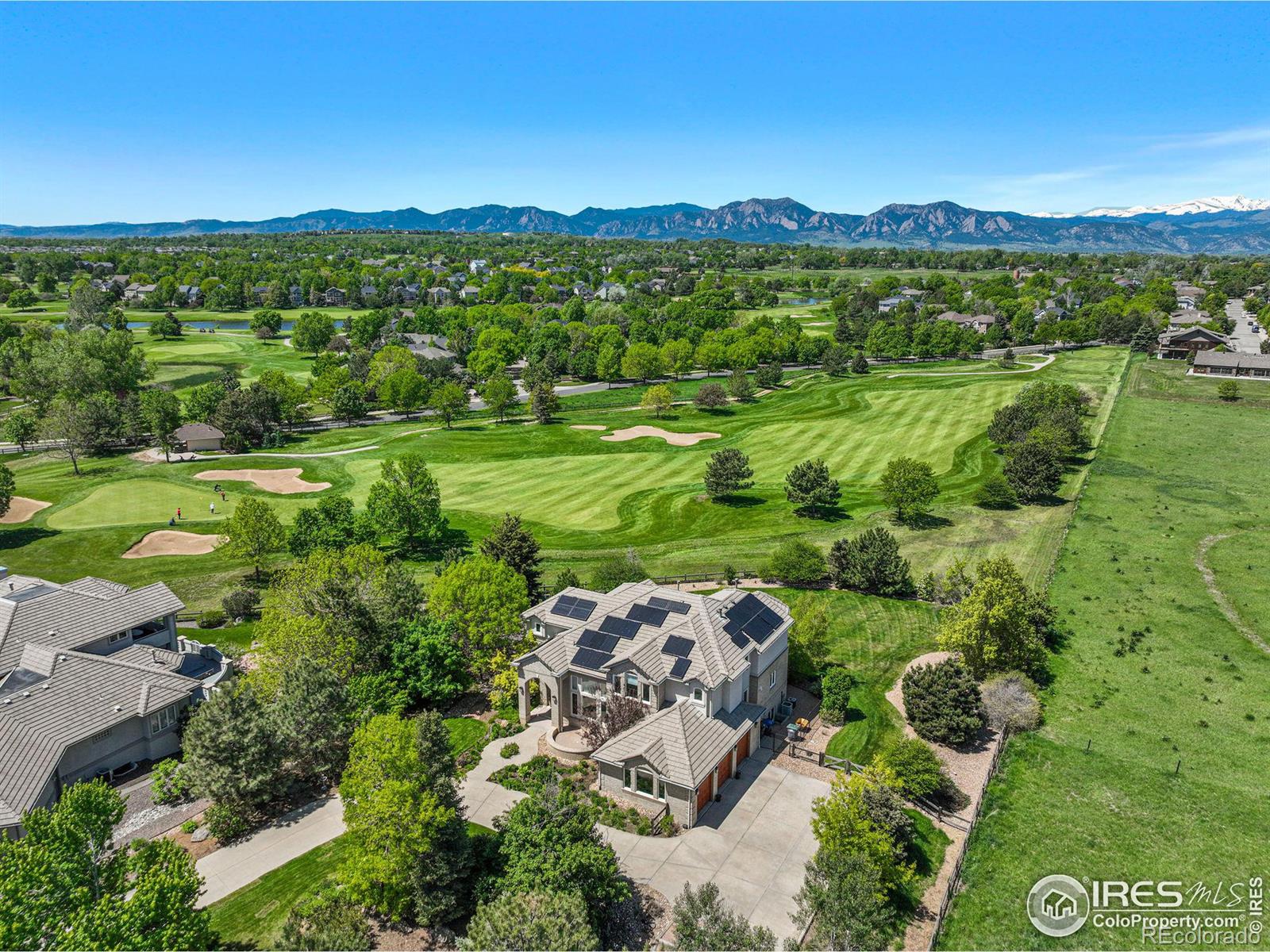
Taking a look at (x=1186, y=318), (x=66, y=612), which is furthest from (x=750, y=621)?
(x=1186, y=318)

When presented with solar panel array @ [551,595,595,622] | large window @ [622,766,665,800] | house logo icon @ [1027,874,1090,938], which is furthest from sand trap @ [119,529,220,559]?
house logo icon @ [1027,874,1090,938]

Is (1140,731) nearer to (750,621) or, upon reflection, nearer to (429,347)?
(750,621)

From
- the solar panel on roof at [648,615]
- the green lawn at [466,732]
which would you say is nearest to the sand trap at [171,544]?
the green lawn at [466,732]

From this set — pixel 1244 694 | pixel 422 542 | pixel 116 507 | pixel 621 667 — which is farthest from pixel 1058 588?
pixel 116 507

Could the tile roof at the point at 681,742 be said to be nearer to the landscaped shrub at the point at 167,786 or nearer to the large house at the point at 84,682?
the landscaped shrub at the point at 167,786

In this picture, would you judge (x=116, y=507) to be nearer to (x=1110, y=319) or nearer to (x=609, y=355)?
(x=609, y=355)
